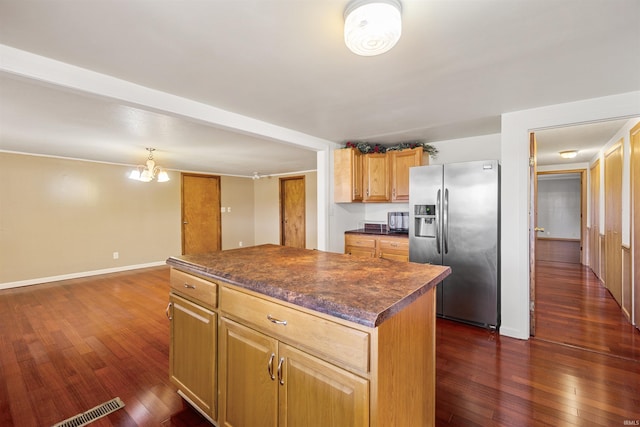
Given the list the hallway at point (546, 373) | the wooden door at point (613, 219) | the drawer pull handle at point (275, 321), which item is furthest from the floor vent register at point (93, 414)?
the wooden door at point (613, 219)

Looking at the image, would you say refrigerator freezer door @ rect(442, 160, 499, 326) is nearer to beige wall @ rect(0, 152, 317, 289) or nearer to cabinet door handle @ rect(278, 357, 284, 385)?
cabinet door handle @ rect(278, 357, 284, 385)

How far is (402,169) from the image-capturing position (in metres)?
3.83

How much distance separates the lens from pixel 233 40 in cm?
158

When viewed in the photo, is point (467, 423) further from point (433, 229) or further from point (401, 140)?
point (401, 140)

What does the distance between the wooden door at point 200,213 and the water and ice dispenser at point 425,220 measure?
184 inches

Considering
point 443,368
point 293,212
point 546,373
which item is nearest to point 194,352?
point 443,368

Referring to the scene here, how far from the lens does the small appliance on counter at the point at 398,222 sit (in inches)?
167

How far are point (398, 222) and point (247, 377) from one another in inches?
132

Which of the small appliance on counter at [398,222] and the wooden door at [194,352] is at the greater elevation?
the small appliance on counter at [398,222]

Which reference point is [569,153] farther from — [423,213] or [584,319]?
[423,213]

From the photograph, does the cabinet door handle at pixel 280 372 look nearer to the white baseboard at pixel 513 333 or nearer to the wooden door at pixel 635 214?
the white baseboard at pixel 513 333

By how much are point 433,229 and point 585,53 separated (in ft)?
6.38

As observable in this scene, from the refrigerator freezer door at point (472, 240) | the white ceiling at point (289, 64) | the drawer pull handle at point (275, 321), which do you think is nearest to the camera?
the drawer pull handle at point (275, 321)

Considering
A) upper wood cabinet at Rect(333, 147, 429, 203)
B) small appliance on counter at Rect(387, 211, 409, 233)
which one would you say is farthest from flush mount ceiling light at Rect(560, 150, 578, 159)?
small appliance on counter at Rect(387, 211, 409, 233)
